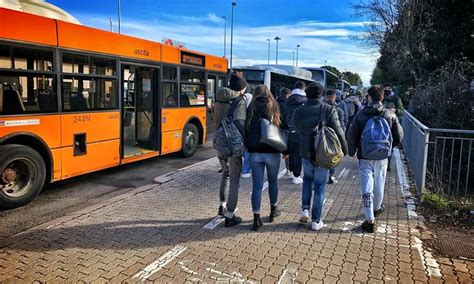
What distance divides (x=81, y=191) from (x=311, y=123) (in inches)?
176

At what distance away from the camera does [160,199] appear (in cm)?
623

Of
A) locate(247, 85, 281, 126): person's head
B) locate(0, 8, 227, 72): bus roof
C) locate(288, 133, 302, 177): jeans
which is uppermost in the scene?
locate(0, 8, 227, 72): bus roof

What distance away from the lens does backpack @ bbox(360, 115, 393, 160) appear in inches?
193

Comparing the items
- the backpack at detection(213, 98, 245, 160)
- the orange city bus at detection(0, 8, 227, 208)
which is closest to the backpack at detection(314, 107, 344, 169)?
the backpack at detection(213, 98, 245, 160)

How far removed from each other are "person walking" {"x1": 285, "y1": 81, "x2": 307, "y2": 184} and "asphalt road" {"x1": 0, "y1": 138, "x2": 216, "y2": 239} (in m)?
3.07

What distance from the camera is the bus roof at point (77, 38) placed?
560 cm

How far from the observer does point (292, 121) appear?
Answer: 671 centimetres

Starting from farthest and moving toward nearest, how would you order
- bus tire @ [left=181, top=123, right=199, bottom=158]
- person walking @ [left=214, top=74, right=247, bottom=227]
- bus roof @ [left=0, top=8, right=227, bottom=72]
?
bus tire @ [left=181, top=123, right=199, bottom=158], bus roof @ [left=0, top=8, right=227, bottom=72], person walking @ [left=214, top=74, right=247, bottom=227]

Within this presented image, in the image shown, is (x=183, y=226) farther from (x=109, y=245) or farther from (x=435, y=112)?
(x=435, y=112)

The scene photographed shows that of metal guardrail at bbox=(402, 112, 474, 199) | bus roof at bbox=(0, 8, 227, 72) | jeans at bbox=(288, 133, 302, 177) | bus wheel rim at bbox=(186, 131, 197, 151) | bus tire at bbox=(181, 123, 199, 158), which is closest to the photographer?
bus roof at bbox=(0, 8, 227, 72)

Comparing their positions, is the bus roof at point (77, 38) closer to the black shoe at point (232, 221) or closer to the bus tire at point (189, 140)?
the bus tire at point (189, 140)

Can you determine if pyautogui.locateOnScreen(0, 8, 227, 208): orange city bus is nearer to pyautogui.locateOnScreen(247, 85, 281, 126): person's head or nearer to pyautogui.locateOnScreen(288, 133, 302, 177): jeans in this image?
pyautogui.locateOnScreen(247, 85, 281, 126): person's head

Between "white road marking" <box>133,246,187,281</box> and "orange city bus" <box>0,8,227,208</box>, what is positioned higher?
"orange city bus" <box>0,8,227,208</box>

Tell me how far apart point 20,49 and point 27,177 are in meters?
1.97
